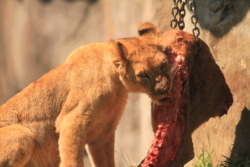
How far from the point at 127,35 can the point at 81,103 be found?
3.01m

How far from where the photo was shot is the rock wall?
6273 millimetres

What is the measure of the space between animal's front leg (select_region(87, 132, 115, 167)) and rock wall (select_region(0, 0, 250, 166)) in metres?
1.32

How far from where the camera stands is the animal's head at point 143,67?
17.6 feet

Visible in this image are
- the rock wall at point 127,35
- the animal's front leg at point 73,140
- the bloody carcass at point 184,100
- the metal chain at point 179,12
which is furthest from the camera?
the rock wall at point 127,35

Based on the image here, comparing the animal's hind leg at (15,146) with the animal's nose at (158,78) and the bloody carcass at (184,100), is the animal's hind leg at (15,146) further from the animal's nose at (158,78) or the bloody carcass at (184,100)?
the animal's nose at (158,78)

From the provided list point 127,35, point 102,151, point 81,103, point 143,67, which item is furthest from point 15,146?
point 127,35

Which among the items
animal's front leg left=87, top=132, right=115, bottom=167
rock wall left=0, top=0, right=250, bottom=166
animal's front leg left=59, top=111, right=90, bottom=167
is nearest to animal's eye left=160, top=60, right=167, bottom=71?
animal's front leg left=59, top=111, right=90, bottom=167

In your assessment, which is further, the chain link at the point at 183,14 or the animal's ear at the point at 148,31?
the animal's ear at the point at 148,31

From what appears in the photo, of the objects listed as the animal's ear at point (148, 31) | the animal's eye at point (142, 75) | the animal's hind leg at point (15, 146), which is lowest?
the animal's hind leg at point (15, 146)

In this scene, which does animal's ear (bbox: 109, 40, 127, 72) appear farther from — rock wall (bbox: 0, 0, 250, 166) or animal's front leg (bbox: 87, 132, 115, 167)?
rock wall (bbox: 0, 0, 250, 166)

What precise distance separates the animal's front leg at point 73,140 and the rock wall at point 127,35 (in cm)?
178

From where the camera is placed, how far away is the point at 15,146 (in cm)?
559

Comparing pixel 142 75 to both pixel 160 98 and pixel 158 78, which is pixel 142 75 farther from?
pixel 160 98

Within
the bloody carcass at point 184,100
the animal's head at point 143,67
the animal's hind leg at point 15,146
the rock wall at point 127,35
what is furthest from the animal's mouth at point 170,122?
the animal's hind leg at point 15,146
